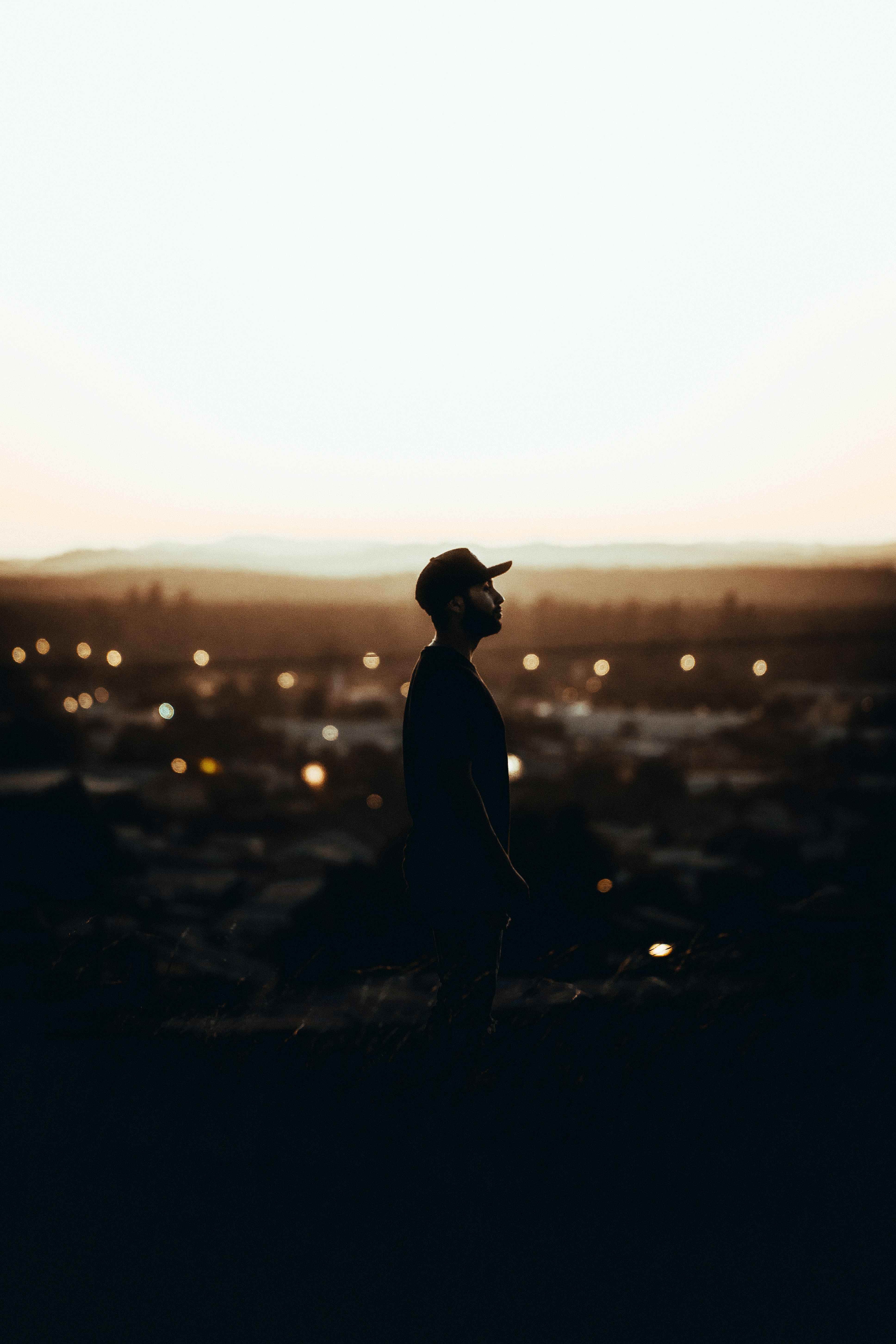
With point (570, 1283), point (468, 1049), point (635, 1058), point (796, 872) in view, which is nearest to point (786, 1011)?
point (635, 1058)

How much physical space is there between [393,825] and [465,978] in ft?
316

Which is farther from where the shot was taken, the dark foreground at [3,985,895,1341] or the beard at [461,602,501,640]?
the beard at [461,602,501,640]

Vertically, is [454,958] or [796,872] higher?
[454,958]

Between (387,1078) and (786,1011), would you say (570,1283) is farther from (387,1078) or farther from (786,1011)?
(786,1011)

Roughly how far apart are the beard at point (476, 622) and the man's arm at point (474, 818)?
624 mm

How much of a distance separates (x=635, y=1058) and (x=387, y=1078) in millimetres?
1164

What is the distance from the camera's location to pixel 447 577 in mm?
4539

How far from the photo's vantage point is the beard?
4.57m

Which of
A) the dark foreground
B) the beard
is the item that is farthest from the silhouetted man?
the dark foreground

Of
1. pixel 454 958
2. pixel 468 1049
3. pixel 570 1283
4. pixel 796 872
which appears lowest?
pixel 796 872

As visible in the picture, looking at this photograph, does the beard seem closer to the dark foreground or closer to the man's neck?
the man's neck

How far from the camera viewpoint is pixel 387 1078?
4805 mm

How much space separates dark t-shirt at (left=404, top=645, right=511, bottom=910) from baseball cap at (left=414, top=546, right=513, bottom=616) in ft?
0.68

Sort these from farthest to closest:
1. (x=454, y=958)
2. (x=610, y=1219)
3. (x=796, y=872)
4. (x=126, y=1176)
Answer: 1. (x=796, y=872)
2. (x=454, y=958)
3. (x=126, y=1176)
4. (x=610, y=1219)
